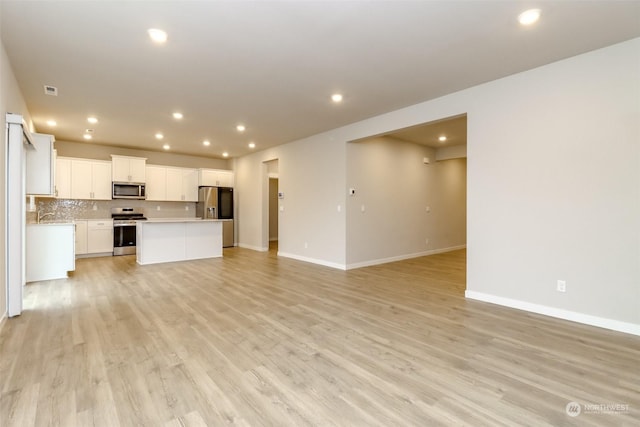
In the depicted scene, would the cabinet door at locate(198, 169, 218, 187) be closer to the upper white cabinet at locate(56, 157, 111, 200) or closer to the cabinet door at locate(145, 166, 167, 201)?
the cabinet door at locate(145, 166, 167, 201)

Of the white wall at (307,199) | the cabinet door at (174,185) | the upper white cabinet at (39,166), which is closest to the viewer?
the upper white cabinet at (39,166)

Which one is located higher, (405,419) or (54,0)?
(54,0)

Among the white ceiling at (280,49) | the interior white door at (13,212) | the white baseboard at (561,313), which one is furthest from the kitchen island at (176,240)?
the white baseboard at (561,313)

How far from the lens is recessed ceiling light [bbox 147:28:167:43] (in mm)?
2673

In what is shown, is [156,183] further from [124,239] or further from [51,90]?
[51,90]

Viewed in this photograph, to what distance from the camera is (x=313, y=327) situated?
2.98m

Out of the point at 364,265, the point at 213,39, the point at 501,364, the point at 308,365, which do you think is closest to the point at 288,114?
the point at 213,39

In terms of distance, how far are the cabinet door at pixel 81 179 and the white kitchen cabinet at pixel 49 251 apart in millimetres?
2583

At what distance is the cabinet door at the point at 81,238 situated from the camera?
695cm

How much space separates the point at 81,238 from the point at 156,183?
215 cm

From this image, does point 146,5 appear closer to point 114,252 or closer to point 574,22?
point 574,22

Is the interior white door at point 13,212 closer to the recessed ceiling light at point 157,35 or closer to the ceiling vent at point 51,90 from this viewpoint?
the ceiling vent at point 51,90

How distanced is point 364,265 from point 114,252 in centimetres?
614

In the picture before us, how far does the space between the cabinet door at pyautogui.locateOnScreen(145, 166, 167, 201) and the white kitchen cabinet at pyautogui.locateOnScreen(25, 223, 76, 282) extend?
317 centimetres
